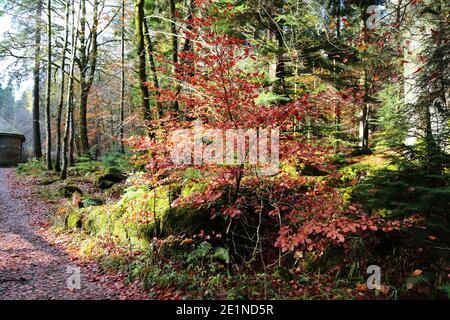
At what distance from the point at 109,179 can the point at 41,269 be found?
723 cm

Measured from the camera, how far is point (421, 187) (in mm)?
4754

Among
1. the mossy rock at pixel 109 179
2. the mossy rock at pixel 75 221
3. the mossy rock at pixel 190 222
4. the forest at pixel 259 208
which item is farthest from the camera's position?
the mossy rock at pixel 109 179

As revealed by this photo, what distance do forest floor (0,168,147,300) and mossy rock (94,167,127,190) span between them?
2.86m

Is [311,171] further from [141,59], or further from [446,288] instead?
[141,59]

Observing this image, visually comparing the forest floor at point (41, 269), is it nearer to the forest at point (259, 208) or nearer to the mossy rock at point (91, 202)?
the forest at point (259, 208)

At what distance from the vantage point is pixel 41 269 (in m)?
6.41

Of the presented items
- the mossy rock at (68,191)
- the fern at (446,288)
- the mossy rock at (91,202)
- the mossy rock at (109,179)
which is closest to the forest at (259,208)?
the fern at (446,288)

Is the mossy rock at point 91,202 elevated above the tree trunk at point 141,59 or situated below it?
below

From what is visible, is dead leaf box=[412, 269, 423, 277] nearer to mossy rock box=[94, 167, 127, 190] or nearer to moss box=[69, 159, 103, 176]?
mossy rock box=[94, 167, 127, 190]

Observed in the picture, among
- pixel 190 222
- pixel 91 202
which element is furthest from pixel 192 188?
pixel 91 202

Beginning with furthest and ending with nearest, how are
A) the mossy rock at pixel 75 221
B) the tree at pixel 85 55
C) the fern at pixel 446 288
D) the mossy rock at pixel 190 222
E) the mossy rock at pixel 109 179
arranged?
1. the tree at pixel 85 55
2. the mossy rock at pixel 109 179
3. the mossy rock at pixel 75 221
4. the mossy rock at pixel 190 222
5. the fern at pixel 446 288

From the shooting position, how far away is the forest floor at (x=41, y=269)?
5.35 m

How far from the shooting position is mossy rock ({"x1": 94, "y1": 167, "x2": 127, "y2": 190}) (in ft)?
42.9
